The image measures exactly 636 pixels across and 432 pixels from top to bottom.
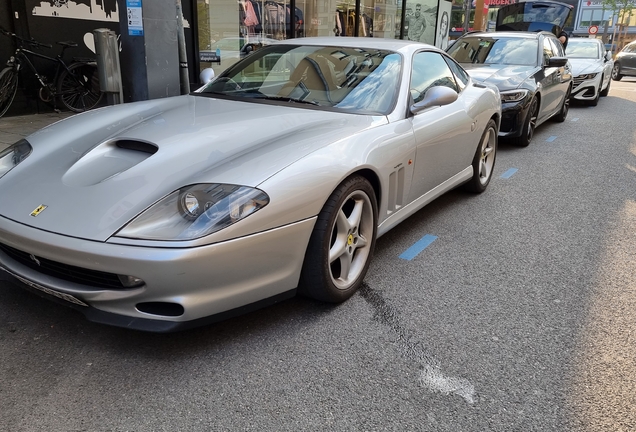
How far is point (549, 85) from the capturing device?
793 cm

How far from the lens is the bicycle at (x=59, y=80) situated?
7168mm

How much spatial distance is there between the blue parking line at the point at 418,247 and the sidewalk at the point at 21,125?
4.65 m

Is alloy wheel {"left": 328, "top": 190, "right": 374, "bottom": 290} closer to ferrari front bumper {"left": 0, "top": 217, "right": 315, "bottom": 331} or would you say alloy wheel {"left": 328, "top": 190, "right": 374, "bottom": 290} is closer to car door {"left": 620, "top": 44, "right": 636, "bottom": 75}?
ferrari front bumper {"left": 0, "top": 217, "right": 315, "bottom": 331}

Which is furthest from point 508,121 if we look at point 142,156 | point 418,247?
point 142,156

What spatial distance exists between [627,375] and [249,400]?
5.65 ft

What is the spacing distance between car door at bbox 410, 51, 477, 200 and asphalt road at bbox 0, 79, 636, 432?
59 cm

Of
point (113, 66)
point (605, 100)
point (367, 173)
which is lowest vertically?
point (605, 100)

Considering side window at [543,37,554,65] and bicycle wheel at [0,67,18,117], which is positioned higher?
side window at [543,37,554,65]

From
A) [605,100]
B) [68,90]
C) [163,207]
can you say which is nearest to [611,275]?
[163,207]

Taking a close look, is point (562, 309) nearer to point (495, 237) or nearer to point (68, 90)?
point (495, 237)

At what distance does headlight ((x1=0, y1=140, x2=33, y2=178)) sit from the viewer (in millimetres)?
2844

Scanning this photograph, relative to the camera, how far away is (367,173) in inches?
119

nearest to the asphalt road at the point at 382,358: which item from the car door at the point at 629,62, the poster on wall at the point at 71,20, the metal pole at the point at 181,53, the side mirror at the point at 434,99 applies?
the side mirror at the point at 434,99

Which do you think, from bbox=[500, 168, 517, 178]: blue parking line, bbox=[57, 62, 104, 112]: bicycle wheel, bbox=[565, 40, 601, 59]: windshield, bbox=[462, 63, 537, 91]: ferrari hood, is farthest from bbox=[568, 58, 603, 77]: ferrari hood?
bbox=[57, 62, 104, 112]: bicycle wheel
